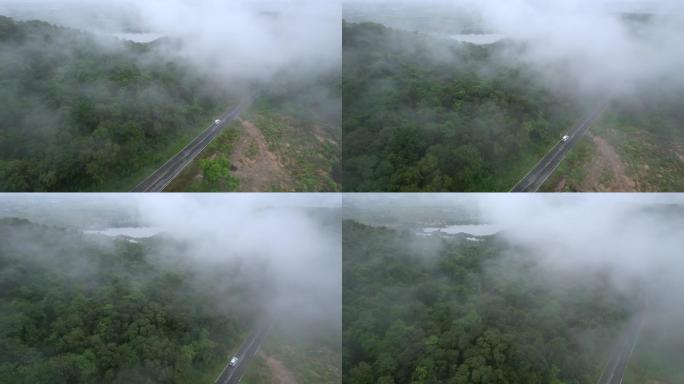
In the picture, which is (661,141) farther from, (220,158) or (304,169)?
(220,158)

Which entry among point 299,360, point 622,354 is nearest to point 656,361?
point 622,354

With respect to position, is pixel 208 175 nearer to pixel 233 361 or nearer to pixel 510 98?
pixel 233 361

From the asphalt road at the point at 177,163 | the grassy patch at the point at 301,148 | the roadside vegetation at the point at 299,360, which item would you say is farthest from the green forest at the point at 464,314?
the asphalt road at the point at 177,163

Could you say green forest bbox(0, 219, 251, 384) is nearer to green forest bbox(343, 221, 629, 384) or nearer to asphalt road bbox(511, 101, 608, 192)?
green forest bbox(343, 221, 629, 384)

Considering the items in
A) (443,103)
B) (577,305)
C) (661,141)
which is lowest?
(577,305)

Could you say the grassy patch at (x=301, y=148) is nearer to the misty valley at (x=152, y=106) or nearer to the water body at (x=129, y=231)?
the misty valley at (x=152, y=106)

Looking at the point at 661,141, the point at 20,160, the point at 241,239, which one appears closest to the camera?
the point at 20,160

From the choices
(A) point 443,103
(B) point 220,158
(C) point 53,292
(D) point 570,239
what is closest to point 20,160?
(C) point 53,292

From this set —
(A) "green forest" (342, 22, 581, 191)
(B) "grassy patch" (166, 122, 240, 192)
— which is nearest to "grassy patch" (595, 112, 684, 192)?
(A) "green forest" (342, 22, 581, 191)
